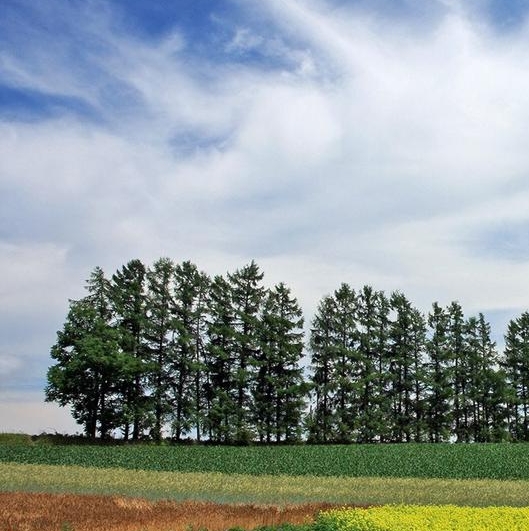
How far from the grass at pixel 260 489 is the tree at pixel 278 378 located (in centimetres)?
2620

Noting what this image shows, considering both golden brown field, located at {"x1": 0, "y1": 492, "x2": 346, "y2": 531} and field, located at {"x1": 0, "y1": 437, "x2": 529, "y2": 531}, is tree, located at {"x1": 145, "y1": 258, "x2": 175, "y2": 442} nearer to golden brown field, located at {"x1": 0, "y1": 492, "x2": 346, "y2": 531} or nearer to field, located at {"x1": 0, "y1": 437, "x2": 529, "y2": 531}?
field, located at {"x1": 0, "y1": 437, "x2": 529, "y2": 531}

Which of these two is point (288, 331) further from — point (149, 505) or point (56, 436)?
point (149, 505)

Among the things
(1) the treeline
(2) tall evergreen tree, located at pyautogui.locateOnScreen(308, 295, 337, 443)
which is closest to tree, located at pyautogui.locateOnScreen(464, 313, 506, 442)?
(1) the treeline

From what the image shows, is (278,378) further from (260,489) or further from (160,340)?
(260,489)

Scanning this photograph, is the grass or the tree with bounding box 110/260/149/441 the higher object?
the tree with bounding box 110/260/149/441

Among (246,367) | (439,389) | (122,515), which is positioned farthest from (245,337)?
(122,515)

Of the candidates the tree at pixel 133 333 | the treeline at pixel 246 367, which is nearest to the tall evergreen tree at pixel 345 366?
the treeline at pixel 246 367

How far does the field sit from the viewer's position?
691 inches

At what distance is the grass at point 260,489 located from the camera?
25891 millimetres

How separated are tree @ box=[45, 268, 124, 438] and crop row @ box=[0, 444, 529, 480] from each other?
27.0 feet

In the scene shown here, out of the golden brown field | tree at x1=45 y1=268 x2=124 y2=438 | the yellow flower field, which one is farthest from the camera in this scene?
tree at x1=45 y1=268 x2=124 y2=438

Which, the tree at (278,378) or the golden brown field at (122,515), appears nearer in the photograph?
the golden brown field at (122,515)

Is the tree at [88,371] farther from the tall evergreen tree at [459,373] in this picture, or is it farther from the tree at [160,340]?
the tall evergreen tree at [459,373]

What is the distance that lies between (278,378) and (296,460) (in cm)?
1630
